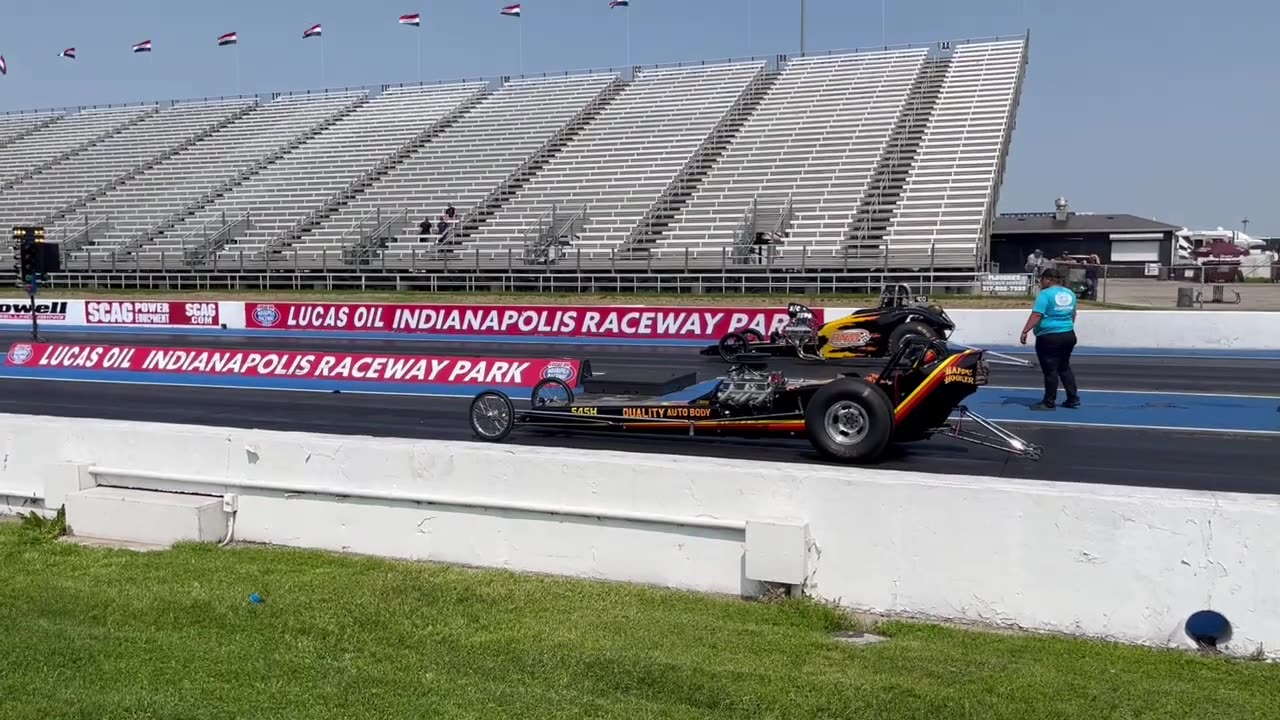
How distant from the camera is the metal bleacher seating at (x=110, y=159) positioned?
157ft

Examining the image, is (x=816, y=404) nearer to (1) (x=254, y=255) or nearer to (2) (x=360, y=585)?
(2) (x=360, y=585)

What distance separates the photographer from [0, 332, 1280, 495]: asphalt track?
33.5ft

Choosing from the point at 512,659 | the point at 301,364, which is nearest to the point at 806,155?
the point at 301,364

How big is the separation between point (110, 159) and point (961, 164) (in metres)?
37.6

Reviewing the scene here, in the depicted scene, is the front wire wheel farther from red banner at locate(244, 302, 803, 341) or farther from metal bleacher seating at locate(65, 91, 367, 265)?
metal bleacher seating at locate(65, 91, 367, 265)

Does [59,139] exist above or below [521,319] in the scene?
above

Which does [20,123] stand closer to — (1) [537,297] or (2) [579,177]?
(2) [579,177]

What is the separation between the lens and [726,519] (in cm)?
654

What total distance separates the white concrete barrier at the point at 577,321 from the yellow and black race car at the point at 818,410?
39.5ft

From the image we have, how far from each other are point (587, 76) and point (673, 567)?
46.2 meters

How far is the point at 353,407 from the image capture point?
1506 cm

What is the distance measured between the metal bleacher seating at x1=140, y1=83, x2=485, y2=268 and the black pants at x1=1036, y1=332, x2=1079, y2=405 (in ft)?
103

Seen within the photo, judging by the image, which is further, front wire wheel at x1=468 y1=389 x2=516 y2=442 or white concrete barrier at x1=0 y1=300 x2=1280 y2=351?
white concrete barrier at x1=0 y1=300 x2=1280 y2=351

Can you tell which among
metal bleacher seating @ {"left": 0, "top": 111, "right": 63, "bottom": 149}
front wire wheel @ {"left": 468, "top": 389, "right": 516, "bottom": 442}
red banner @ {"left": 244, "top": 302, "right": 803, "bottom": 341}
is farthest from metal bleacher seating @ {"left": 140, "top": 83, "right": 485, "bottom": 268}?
front wire wheel @ {"left": 468, "top": 389, "right": 516, "bottom": 442}
